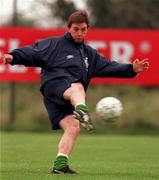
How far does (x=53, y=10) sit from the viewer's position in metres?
35.2

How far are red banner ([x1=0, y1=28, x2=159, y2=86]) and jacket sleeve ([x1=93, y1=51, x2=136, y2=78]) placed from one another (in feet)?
45.2

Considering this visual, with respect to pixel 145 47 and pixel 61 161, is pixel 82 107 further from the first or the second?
pixel 145 47

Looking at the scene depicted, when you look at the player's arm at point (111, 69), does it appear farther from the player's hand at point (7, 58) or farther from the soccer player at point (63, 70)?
the player's hand at point (7, 58)

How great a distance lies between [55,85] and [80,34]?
739 mm

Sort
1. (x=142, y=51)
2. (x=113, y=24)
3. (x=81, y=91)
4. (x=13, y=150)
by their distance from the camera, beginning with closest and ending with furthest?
(x=81, y=91)
(x=13, y=150)
(x=142, y=51)
(x=113, y=24)

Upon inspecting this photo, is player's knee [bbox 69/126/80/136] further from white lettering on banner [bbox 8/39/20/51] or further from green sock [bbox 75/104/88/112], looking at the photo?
white lettering on banner [bbox 8/39/20/51]

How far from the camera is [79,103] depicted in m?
9.78

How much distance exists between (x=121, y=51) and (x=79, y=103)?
15365 mm

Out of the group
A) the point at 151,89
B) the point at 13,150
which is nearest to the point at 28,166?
the point at 13,150

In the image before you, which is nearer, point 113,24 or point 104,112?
point 104,112

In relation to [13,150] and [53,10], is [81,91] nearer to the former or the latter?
[13,150]

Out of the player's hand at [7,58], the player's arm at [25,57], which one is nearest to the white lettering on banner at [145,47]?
the player's arm at [25,57]

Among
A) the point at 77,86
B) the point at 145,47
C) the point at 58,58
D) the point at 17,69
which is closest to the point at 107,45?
the point at 145,47

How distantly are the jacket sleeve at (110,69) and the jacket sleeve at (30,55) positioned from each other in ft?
2.76
